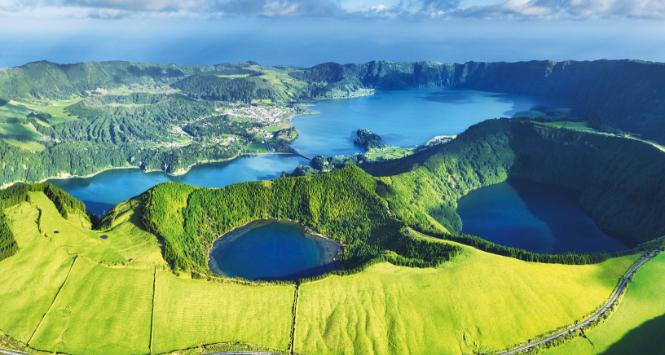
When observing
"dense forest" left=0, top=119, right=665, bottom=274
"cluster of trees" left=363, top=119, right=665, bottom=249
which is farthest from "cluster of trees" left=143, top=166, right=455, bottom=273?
"cluster of trees" left=363, top=119, right=665, bottom=249

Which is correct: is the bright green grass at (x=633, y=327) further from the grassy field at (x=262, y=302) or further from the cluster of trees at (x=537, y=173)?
the cluster of trees at (x=537, y=173)

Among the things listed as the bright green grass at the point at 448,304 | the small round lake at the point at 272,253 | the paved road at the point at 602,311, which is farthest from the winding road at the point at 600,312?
the small round lake at the point at 272,253

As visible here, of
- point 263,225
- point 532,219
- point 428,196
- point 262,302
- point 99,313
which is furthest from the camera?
point 428,196

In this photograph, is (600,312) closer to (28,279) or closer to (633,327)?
(633,327)

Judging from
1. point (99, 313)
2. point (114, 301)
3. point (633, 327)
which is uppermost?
point (114, 301)

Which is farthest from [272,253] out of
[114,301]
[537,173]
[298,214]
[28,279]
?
[537,173]

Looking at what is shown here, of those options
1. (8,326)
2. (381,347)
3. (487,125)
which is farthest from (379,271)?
(487,125)
